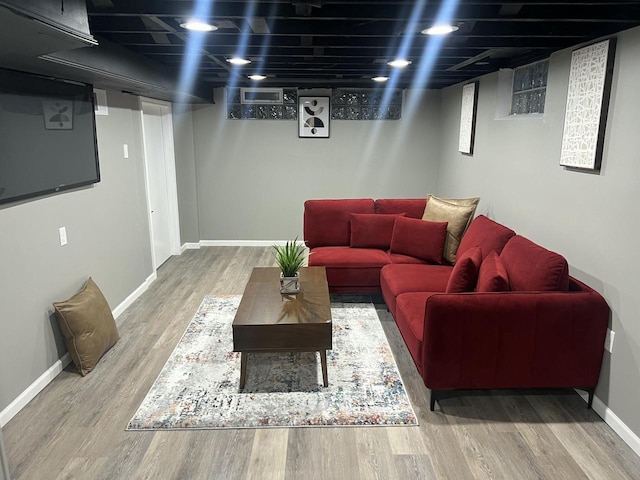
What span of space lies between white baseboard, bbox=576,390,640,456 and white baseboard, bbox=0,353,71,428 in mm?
3254

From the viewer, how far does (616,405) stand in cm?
255

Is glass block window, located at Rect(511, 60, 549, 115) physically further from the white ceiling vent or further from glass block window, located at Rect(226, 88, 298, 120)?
the white ceiling vent

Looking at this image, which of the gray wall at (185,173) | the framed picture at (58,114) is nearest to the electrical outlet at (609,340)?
the framed picture at (58,114)

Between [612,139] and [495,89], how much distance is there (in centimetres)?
191

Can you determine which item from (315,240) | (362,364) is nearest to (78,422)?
(362,364)

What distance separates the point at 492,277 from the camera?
8.93 feet

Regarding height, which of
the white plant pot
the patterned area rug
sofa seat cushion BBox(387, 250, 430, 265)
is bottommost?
the patterned area rug

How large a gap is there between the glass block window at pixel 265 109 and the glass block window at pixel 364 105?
0.52 metres

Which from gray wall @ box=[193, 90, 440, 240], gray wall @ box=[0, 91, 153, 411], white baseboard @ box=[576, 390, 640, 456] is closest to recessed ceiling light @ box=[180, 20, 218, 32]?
gray wall @ box=[0, 91, 153, 411]

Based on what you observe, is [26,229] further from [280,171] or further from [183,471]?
[280,171]

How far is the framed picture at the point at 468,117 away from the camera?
470 cm

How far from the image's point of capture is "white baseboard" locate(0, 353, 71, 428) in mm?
2623

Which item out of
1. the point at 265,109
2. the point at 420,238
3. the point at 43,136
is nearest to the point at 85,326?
the point at 43,136

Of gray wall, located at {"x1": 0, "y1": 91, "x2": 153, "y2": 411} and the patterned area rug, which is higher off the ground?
gray wall, located at {"x1": 0, "y1": 91, "x2": 153, "y2": 411}
